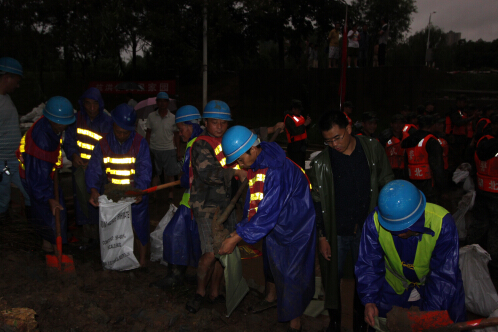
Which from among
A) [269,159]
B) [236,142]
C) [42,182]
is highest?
[236,142]

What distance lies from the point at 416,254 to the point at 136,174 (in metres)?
3.18

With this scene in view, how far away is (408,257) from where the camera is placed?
266 cm

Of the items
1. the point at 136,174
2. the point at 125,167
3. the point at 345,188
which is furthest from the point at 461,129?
the point at 125,167

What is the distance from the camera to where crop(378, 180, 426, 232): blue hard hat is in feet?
7.82

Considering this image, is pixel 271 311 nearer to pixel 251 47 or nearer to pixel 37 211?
pixel 37 211

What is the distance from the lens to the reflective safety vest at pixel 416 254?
251 centimetres

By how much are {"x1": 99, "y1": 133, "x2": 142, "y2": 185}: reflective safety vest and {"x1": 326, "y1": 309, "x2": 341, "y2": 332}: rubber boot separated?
2.60m

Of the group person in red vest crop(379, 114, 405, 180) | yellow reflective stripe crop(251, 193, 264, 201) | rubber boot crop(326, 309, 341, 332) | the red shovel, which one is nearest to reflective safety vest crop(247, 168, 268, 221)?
yellow reflective stripe crop(251, 193, 264, 201)

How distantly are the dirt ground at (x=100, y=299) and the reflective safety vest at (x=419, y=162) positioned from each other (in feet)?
8.33

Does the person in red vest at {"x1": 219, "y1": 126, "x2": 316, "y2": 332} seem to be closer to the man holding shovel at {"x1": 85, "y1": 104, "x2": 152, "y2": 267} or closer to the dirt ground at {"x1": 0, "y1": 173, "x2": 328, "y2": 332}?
the dirt ground at {"x1": 0, "y1": 173, "x2": 328, "y2": 332}

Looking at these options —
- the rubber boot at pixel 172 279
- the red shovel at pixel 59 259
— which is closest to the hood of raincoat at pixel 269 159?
the rubber boot at pixel 172 279

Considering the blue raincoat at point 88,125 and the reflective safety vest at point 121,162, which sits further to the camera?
the blue raincoat at point 88,125

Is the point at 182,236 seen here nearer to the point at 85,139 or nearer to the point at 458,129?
the point at 85,139

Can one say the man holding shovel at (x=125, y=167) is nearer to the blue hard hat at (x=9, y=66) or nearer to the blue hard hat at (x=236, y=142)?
the blue hard hat at (x=9, y=66)
